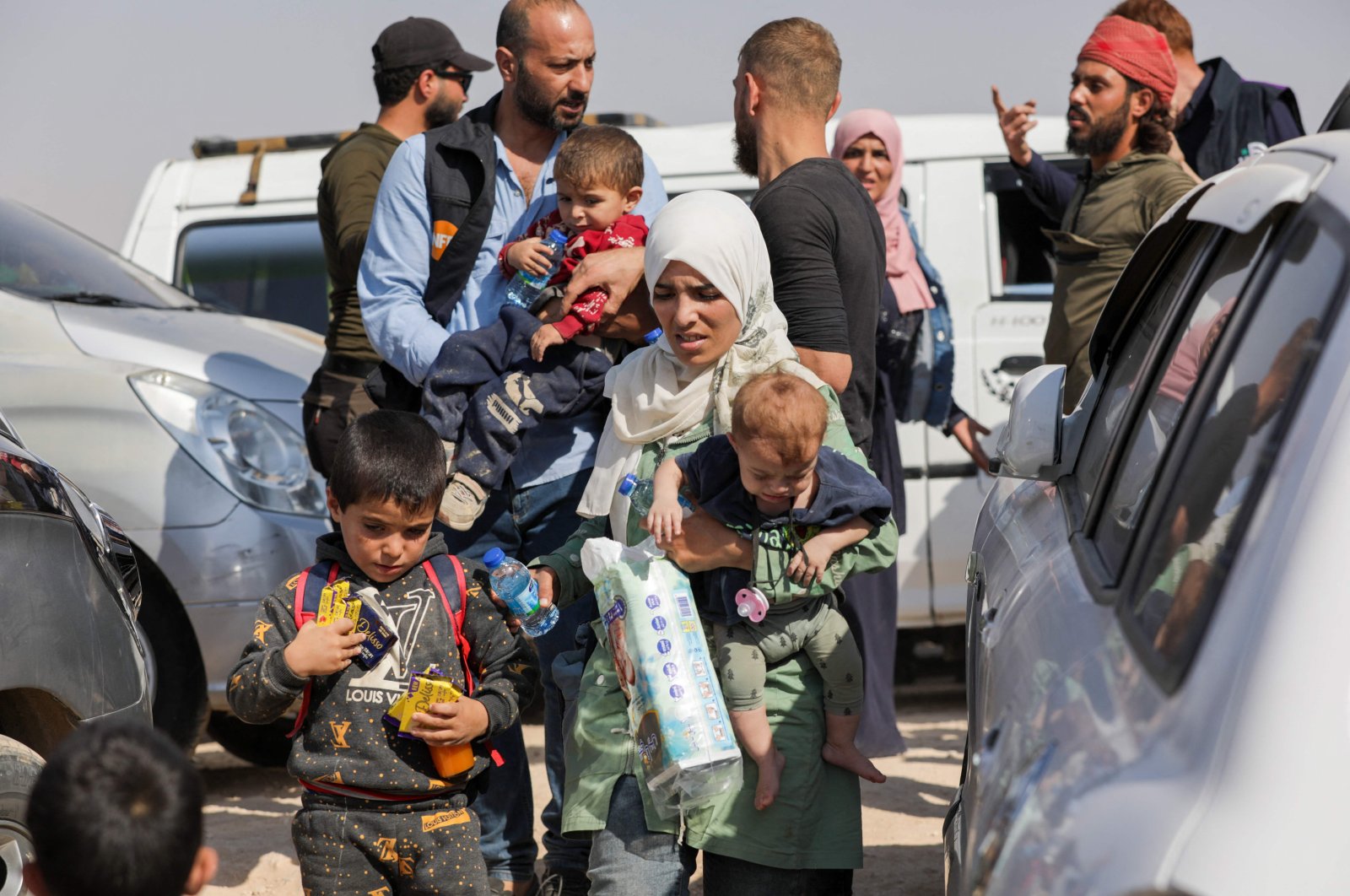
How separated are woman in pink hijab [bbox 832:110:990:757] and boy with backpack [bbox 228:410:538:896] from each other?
2099 millimetres

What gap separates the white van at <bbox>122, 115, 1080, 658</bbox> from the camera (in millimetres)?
6125

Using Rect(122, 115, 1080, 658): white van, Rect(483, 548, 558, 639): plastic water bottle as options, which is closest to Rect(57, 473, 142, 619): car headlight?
Rect(483, 548, 558, 639): plastic water bottle

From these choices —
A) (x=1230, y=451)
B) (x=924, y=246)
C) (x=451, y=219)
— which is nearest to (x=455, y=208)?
(x=451, y=219)

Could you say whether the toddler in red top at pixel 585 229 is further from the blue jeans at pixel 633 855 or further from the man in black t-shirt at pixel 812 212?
the blue jeans at pixel 633 855

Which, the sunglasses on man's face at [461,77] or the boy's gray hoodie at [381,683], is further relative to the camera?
the sunglasses on man's face at [461,77]

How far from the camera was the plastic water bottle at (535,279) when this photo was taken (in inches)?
140

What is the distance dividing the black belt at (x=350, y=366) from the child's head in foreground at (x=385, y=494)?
175 cm

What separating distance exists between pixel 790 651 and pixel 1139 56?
285 centimetres

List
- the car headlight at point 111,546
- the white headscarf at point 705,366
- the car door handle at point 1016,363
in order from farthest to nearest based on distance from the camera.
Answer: the car door handle at point 1016,363
the car headlight at point 111,546
the white headscarf at point 705,366

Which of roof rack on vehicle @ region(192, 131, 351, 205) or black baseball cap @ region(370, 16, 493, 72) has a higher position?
black baseball cap @ region(370, 16, 493, 72)

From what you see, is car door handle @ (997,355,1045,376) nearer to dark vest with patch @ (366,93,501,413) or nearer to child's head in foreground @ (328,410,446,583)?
dark vest with patch @ (366,93,501,413)

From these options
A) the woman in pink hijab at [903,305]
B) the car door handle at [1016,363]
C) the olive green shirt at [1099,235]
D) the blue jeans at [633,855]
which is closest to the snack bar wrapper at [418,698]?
the blue jeans at [633,855]

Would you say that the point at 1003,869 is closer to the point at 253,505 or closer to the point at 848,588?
the point at 848,588

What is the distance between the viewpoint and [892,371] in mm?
5391
